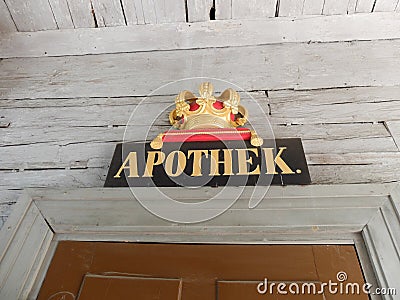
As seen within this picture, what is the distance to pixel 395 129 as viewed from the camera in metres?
1.19

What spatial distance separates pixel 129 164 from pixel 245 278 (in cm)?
45

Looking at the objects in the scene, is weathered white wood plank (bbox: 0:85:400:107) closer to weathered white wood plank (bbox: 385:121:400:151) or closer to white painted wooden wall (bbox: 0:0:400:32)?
weathered white wood plank (bbox: 385:121:400:151)

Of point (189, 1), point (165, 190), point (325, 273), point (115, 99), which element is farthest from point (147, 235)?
point (189, 1)

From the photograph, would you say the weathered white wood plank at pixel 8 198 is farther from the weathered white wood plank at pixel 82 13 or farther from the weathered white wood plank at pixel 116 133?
the weathered white wood plank at pixel 82 13

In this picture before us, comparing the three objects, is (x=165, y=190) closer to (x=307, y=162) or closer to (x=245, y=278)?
(x=245, y=278)

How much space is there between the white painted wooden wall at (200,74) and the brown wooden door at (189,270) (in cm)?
27

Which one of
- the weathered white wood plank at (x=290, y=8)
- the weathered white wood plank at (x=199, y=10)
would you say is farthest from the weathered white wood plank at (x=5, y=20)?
the weathered white wood plank at (x=290, y=8)

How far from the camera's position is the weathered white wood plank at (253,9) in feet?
5.01

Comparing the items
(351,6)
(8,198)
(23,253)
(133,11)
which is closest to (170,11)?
(133,11)

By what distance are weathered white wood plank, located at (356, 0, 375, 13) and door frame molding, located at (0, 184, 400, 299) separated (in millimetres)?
869

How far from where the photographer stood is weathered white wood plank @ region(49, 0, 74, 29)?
156 centimetres

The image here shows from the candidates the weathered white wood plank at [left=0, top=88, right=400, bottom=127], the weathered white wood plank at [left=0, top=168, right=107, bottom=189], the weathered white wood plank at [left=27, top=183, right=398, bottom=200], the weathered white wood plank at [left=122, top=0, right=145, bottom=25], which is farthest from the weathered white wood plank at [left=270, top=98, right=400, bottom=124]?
the weathered white wood plank at [left=122, top=0, right=145, bottom=25]

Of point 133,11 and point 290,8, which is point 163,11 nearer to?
point 133,11

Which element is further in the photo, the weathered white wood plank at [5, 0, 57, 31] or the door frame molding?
the weathered white wood plank at [5, 0, 57, 31]
